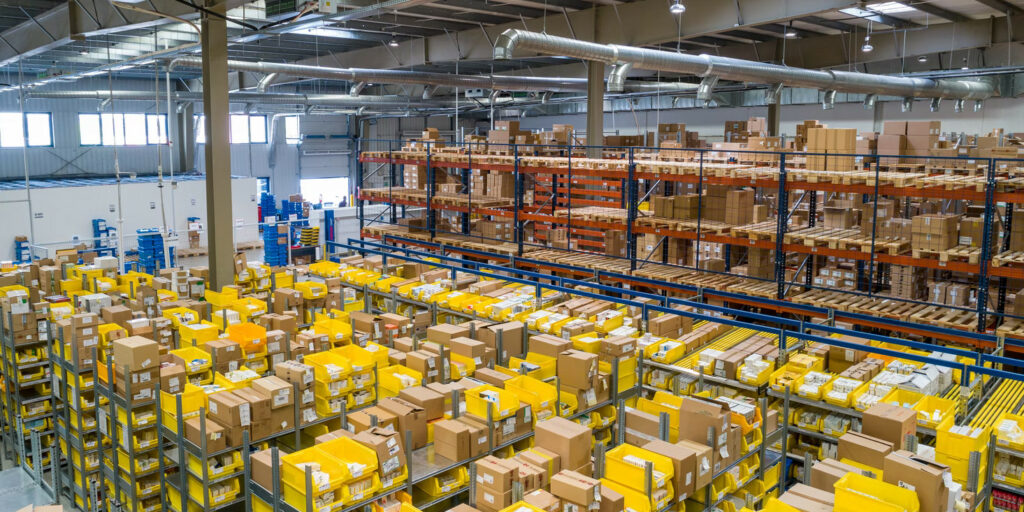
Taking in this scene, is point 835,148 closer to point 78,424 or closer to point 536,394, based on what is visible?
point 536,394

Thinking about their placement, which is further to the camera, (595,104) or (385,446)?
(595,104)

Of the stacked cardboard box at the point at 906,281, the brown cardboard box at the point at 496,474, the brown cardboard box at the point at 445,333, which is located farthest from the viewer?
the stacked cardboard box at the point at 906,281

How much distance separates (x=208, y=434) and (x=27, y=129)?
20627mm

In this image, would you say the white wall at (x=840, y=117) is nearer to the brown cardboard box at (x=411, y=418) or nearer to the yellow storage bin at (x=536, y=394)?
the yellow storage bin at (x=536, y=394)

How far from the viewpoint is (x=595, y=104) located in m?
15.2

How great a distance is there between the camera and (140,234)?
1922cm

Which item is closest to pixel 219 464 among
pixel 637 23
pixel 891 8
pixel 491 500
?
pixel 491 500

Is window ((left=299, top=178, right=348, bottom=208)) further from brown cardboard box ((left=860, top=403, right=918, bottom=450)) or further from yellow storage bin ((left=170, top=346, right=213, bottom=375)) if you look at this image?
brown cardboard box ((left=860, top=403, right=918, bottom=450))

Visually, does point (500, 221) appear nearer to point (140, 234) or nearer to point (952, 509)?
point (140, 234)

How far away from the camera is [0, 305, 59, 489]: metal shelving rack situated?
933 centimetres

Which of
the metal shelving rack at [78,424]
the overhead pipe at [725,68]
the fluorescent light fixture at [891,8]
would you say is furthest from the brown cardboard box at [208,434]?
the fluorescent light fixture at [891,8]

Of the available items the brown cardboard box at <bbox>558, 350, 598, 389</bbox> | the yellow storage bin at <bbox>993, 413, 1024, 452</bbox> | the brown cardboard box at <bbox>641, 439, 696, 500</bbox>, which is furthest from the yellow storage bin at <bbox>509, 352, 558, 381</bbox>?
the yellow storage bin at <bbox>993, 413, 1024, 452</bbox>

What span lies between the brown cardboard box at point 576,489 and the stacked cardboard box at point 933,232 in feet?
20.9

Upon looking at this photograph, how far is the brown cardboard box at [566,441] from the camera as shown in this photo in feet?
19.8
